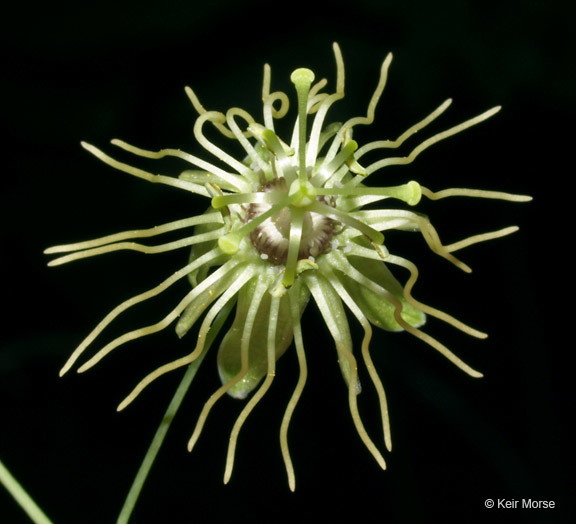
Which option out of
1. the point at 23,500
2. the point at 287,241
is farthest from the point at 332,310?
the point at 23,500

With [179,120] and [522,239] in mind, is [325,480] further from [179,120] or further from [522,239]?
[179,120]

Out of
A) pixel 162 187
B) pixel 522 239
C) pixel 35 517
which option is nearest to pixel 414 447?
pixel 522 239

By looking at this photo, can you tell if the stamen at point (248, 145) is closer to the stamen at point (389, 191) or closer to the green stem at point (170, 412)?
the stamen at point (389, 191)

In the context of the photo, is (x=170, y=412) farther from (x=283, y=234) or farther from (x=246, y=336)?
(x=283, y=234)

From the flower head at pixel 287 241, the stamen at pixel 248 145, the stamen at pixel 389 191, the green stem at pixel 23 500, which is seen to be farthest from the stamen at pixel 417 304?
the green stem at pixel 23 500

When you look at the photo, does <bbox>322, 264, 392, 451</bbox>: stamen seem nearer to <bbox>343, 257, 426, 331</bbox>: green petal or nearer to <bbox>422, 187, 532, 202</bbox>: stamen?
<bbox>343, 257, 426, 331</bbox>: green petal

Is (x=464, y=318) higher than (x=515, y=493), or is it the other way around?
(x=464, y=318)

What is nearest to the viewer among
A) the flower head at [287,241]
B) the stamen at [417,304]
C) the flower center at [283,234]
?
the stamen at [417,304]
